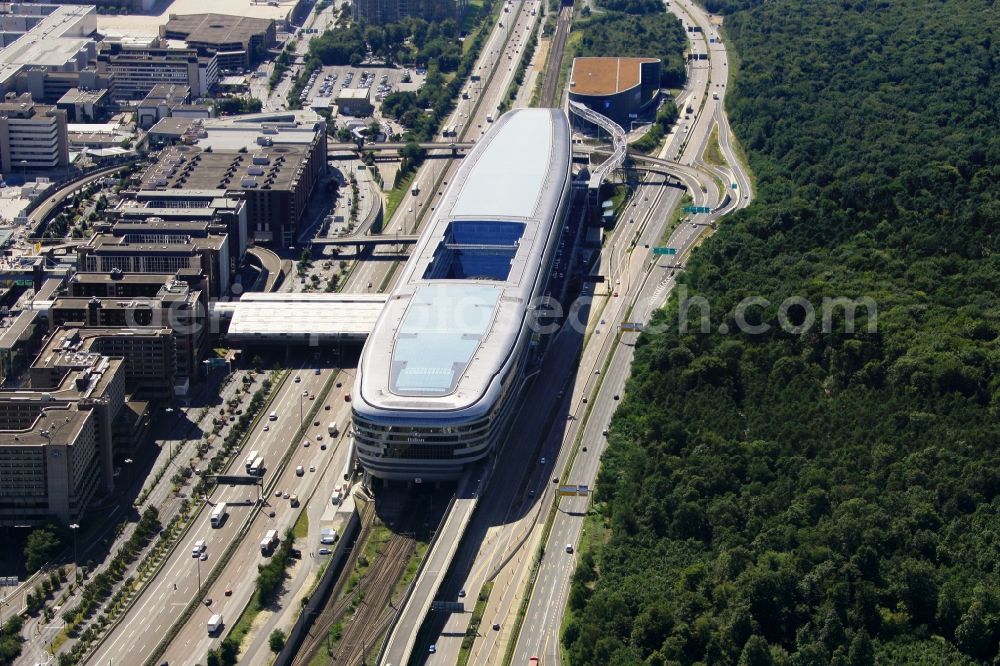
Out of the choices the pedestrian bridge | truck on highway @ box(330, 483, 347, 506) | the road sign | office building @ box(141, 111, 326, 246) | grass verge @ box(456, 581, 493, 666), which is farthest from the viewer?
office building @ box(141, 111, 326, 246)

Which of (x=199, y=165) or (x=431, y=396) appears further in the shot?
(x=199, y=165)

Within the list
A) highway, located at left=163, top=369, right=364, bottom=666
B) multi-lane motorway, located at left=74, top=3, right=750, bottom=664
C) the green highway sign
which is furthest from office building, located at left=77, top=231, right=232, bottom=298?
the green highway sign

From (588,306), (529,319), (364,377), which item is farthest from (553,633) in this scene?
(588,306)

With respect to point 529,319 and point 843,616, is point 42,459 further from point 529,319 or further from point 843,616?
point 843,616

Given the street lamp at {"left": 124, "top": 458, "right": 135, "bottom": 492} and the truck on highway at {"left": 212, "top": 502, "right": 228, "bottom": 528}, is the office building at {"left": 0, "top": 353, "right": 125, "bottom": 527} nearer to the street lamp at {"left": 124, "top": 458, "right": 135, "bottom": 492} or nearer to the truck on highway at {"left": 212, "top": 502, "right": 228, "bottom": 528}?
the street lamp at {"left": 124, "top": 458, "right": 135, "bottom": 492}

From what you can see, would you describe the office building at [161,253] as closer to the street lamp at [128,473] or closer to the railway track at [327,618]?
the street lamp at [128,473]

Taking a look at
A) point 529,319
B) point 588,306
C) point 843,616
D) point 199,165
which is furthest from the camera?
point 199,165

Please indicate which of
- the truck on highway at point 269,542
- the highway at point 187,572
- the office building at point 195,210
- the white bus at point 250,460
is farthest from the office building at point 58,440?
the office building at point 195,210
